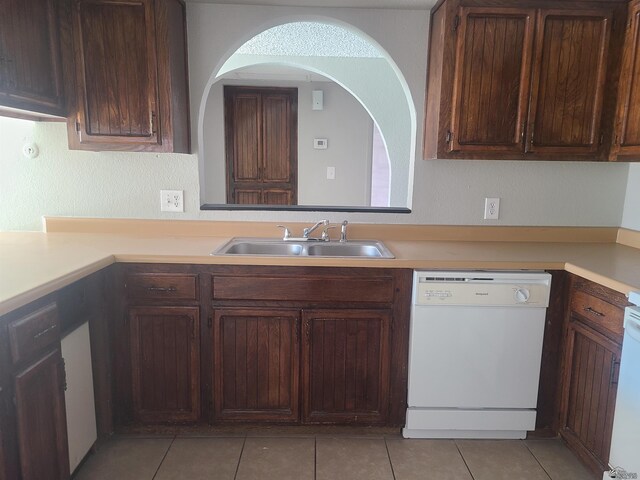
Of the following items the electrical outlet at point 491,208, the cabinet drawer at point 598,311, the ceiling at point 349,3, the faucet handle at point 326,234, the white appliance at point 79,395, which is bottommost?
the white appliance at point 79,395

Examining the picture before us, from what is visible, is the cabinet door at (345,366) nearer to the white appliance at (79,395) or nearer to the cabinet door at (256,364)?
the cabinet door at (256,364)

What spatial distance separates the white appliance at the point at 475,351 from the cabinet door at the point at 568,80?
694 mm

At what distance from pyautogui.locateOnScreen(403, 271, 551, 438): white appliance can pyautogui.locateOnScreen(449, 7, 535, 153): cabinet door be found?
66 cm

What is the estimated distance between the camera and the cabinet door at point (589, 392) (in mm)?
1705

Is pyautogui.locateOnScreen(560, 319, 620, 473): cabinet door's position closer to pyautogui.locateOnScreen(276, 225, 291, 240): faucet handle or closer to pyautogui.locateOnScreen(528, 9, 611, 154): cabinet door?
pyautogui.locateOnScreen(528, 9, 611, 154): cabinet door

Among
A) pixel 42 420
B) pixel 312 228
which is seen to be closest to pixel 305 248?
pixel 312 228

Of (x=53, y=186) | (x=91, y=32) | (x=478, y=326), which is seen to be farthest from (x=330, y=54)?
(x=478, y=326)

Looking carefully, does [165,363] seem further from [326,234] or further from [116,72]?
[116,72]

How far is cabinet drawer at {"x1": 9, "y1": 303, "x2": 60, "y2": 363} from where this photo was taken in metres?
1.31

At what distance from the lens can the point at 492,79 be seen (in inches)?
80.9

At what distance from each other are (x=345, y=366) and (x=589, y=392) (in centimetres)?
102

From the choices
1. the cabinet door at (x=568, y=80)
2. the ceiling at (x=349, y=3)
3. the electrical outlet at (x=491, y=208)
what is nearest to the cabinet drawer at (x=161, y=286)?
the ceiling at (x=349, y=3)

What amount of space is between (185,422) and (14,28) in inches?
71.2

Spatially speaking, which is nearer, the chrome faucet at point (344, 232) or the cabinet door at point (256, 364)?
the cabinet door at point (256, 364)
